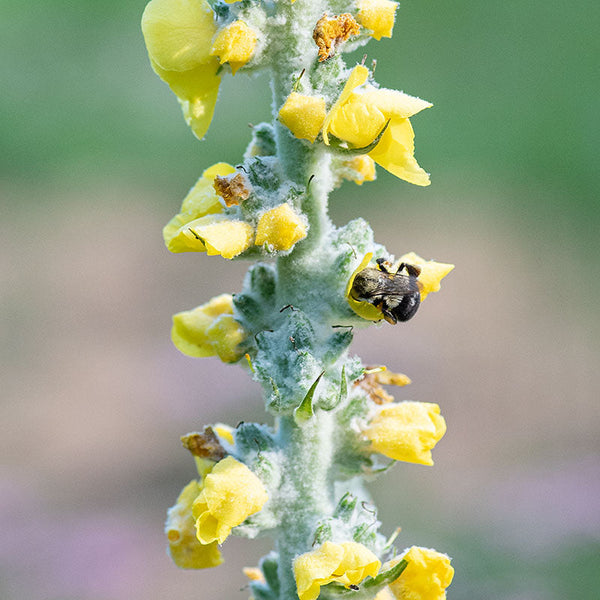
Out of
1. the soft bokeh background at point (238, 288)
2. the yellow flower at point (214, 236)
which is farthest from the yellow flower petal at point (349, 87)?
the soft bokeh background at point (238, 288)

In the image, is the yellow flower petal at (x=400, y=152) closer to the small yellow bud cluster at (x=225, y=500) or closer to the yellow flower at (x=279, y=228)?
the yellow flower at (x=279, y=228)

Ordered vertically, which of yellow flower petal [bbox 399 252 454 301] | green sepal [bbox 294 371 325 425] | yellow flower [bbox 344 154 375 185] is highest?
yellow flower [bbox 344 154 375 185]

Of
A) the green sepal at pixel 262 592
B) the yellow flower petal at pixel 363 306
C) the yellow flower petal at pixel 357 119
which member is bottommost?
the green sepal at pixel 262 592

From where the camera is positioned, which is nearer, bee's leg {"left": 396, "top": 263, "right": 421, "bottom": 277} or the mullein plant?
the mullein plant

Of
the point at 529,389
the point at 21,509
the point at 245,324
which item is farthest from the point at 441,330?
the point at 245,324

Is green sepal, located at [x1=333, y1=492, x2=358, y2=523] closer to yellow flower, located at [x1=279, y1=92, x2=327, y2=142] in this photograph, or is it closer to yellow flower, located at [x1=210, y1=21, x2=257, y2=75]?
yellow flower, located at [x1=279, y1=92, x2=327, y2=142]

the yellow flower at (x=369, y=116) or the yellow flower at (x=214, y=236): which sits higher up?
the yellow flower at (x=369, y=116)

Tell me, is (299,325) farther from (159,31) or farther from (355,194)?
(355,194)

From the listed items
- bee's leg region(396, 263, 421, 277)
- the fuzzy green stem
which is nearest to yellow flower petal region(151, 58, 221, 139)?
bee's leg region(396, 263, 421, 277)
